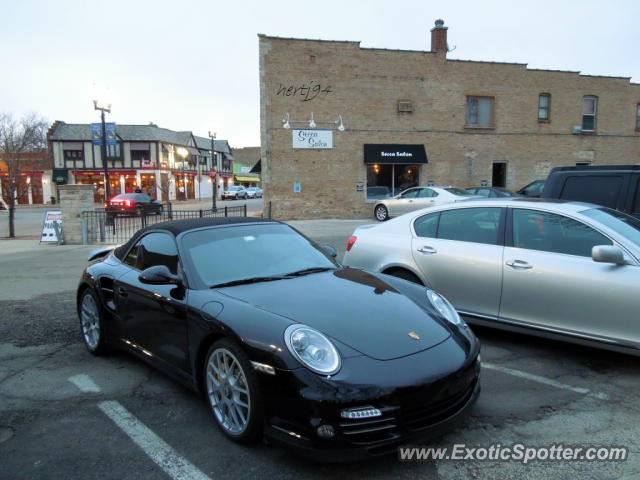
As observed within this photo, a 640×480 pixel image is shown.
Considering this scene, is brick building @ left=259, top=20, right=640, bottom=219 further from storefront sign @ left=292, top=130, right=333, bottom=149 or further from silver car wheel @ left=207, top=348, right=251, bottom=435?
silver car wheel @ left=207, top=348, right=251, bottom=435

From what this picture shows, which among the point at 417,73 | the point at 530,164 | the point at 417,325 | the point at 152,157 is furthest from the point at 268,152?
the point at 152,157

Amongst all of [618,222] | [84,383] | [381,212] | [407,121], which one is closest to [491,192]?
[381,212]

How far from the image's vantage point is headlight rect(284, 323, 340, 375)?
102 inches

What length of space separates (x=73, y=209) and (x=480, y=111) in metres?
19.1

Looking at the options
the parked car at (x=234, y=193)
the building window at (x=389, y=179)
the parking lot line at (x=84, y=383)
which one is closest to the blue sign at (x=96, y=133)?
the building window at (x=389, y=179)

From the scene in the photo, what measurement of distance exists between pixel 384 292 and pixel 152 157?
55.2 m

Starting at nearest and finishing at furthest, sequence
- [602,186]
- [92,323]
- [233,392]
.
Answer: [233,392] < [92,323] < [602,186]

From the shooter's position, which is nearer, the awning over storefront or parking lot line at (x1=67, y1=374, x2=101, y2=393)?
parking lot line at (x1=67, y1=374, x2=101, y2=393)

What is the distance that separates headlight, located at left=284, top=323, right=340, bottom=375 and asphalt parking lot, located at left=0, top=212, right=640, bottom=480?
0.62 meters

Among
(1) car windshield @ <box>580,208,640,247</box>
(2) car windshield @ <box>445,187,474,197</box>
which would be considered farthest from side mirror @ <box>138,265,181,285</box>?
(2) car windshield @ <box>445,187,474,197</box>

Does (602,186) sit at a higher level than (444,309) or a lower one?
higher

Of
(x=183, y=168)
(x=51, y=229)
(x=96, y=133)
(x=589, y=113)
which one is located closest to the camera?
(x=51, y=229)

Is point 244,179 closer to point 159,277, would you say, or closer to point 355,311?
point 159,277

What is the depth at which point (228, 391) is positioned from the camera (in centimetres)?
298
